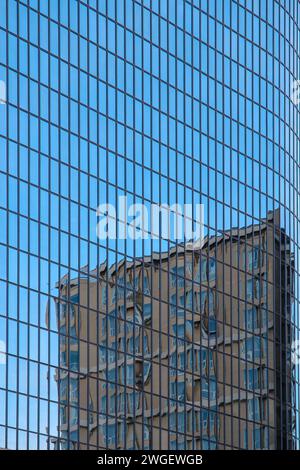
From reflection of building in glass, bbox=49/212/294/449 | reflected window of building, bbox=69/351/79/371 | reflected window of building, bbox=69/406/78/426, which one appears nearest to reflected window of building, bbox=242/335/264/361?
reflection of building in glass, bbox=49/212/294/449

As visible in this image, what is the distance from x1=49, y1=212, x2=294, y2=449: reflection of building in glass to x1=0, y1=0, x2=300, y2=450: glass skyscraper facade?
0.46 ft

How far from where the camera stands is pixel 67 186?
8488 cm

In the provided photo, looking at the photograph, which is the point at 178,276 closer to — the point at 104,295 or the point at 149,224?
the point at 149,224

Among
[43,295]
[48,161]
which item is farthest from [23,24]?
[43,295]

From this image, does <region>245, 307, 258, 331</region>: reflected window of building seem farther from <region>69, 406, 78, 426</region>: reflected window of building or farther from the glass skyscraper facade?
<region>69, 406, 78, 426</region>: reflected window of building

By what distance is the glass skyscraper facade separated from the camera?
81.0 meters

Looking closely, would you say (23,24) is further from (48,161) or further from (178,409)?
(178,409)

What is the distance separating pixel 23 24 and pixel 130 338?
2018 cm

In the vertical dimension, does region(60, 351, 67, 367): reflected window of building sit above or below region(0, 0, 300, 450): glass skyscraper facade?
below

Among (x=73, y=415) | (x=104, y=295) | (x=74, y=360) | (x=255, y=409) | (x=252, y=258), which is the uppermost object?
(x=252, y=258)

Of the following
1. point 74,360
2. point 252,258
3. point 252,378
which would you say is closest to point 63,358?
point 74,360

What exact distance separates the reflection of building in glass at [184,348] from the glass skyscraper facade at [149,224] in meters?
0.14

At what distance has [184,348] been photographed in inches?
3782

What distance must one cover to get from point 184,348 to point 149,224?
8.52 m
